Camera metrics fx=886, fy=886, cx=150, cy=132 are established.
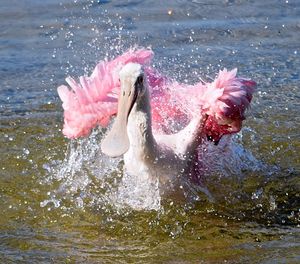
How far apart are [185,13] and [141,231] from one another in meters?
4.65

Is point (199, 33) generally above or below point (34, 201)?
above

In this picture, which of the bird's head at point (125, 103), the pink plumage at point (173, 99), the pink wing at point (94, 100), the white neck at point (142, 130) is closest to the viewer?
the bird's head at point (125, 103)

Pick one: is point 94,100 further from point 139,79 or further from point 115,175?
point 115,175

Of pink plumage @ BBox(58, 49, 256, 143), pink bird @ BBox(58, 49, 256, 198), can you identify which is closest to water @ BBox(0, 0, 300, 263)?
pink bird @ BBox(58, 49, 256, 198)

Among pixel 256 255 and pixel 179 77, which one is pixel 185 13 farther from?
pixel 256 255

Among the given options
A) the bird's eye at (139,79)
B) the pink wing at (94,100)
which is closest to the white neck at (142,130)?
the bird's eye at (139,79)

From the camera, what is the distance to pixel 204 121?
5469mm

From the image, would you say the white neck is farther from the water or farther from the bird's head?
the water

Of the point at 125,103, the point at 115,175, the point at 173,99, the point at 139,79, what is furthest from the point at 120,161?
the point at 139,79

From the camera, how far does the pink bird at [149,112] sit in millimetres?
5191

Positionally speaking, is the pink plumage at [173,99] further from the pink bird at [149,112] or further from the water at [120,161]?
the water at [120,161]

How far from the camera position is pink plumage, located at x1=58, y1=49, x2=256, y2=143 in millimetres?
5363

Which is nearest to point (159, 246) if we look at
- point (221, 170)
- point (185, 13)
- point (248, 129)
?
point (221, 170)

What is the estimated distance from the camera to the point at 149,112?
5.30 meters
